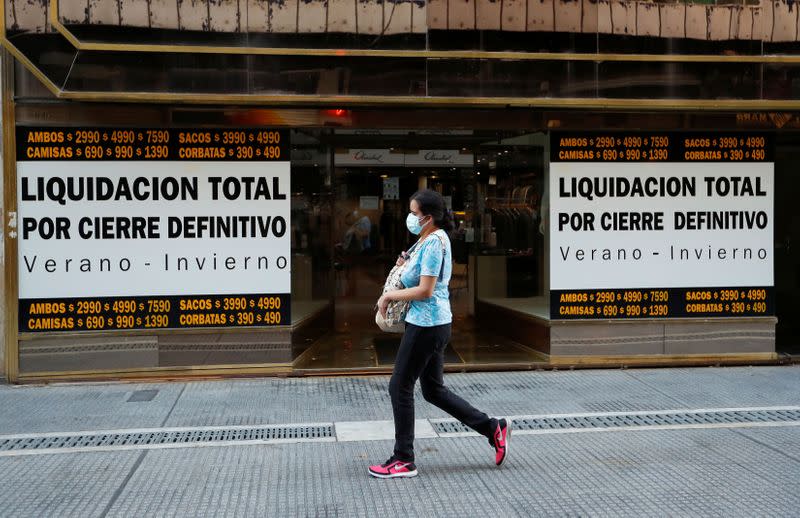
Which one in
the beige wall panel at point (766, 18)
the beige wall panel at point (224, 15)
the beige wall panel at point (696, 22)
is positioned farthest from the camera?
the beige wall panel at point (766, 18)

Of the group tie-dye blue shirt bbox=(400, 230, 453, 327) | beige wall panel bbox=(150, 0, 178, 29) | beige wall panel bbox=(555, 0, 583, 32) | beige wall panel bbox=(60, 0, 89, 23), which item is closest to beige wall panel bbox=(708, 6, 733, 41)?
beige wall panel bbox=(555, 0, 583, 32)

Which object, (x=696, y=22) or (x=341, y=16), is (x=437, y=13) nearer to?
(x=341, y=16)

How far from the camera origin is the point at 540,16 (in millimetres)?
8031

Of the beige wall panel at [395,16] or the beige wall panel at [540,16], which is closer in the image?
the beige wall panel at [395,16]

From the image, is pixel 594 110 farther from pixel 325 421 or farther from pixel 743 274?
pixel 325 421

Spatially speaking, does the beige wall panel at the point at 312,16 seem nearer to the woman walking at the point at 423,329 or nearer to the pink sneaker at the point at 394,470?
the woman walking at the point at 423,329

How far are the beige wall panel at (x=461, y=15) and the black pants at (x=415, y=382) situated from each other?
147 inches

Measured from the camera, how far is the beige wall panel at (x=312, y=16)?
773 centimetres

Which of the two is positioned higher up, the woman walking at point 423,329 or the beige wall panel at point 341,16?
the beige wall panel at point 341,16

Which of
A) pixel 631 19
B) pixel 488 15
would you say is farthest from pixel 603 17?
pixel 488 15

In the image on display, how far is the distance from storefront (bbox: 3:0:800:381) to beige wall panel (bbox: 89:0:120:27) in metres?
0.02

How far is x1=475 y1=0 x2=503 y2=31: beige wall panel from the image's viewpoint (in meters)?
7.94

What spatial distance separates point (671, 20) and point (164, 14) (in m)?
4.92

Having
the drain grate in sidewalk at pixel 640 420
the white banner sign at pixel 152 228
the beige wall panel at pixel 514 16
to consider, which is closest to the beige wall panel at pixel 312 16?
the white banner sign at pixel 152 228
